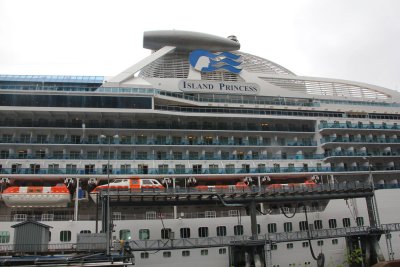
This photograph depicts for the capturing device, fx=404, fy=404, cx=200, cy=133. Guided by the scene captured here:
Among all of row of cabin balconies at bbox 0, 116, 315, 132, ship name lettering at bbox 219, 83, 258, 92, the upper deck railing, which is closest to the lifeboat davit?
the upper deck railing

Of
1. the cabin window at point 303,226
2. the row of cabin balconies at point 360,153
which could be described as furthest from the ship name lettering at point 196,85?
the cabin window at point 303,226

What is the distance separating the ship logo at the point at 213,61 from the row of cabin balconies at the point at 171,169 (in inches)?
541

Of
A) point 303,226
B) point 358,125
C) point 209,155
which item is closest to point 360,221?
point 303,226

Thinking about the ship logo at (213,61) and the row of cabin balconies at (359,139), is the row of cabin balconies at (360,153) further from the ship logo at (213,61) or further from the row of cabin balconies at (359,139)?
the ship logo at (213,61)

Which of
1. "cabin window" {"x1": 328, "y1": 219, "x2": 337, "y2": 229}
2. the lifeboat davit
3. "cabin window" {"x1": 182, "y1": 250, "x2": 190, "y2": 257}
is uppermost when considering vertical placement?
the lifeboat davit

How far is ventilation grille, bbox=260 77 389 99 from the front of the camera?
188 feet

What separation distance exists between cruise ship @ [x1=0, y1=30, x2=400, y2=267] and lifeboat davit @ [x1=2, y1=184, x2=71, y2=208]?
12 centimetres

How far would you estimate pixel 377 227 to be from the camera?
4272 centimetres

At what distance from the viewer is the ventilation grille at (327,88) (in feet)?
188

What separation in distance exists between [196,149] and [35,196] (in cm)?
1932

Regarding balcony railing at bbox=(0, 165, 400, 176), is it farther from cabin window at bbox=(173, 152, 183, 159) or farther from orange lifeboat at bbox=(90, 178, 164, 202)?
cabin window at bbox=(173, 152, 183, 159)

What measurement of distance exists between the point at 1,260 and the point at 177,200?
17663 mm

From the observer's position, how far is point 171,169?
46.2m

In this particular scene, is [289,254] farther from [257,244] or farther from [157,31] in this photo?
[157,31]
